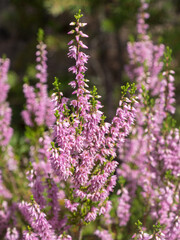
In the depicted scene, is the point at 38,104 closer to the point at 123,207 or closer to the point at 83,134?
the point at 123,207

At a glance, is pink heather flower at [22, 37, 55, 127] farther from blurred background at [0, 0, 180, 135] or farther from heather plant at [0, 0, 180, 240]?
blurred background at [0, 0, 180, 135]

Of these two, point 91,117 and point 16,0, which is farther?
point 16,0

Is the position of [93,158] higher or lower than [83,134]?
lower

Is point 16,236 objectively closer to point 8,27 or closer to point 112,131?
point 112,131

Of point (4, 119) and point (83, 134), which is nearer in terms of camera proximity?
point (83, 134)

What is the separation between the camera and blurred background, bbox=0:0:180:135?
7.88m

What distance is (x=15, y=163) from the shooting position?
21.7 feet

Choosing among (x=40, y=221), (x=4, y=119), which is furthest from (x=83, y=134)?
(x=4, y=119)

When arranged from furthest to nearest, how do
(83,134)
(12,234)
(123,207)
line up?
(123,207)
(12,234)
(83,134)

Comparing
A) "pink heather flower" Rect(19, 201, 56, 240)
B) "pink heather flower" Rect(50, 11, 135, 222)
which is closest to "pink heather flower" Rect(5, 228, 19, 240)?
"pink heather flower" Rect(19, 201, 56, 240)

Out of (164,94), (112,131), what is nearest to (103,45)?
(164,94)

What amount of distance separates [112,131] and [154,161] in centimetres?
160

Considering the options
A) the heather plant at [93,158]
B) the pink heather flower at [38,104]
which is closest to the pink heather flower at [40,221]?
the heather plant at [93,158]

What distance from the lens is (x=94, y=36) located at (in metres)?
10.0
